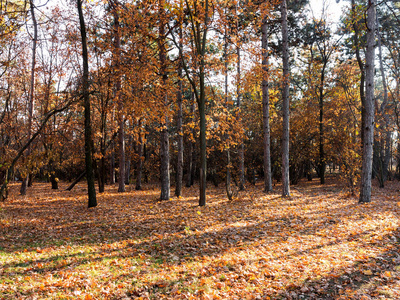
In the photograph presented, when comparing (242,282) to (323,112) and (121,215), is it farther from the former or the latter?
(323,112)

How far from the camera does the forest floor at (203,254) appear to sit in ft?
14.6

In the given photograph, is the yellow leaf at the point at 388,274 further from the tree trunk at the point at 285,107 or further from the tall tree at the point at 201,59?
the tree trunk at the point at 285,107

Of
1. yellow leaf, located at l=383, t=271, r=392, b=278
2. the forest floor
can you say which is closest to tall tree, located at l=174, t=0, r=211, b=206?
the forest floor

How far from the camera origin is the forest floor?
4438 mm

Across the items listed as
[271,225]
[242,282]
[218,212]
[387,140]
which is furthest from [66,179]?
[387,140]

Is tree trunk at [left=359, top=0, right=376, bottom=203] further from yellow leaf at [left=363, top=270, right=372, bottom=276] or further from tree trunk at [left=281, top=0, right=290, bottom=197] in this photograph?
yellow leaf at [left=363, top=270, right=372, bottom=276]

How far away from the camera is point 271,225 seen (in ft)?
27.0

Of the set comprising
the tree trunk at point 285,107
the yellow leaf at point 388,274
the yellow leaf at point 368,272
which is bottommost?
the yellow leaf at point 368,272

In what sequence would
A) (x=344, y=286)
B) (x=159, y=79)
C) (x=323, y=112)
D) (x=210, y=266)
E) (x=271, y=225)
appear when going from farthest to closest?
(x=323, y=112) < (x=159, y=79) < (x=271, y=225) < (x=210, y=266) < (x=344, y=286)

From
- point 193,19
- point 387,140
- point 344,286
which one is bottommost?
point 344,286

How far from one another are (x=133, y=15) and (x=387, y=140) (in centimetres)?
2291

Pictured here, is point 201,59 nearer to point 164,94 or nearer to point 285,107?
point 164,94

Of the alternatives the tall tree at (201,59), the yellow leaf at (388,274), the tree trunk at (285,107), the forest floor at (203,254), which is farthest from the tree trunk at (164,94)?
the yellow leaf at (388,274)

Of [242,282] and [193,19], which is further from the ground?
[193,19]
